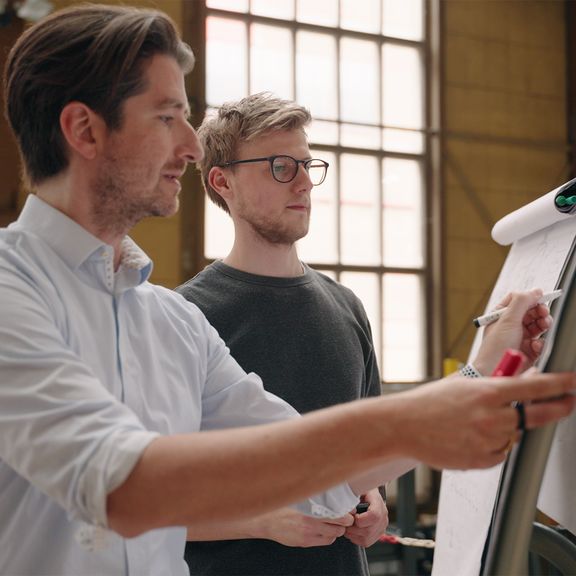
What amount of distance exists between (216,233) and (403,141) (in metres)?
2.15

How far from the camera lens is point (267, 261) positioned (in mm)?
1879

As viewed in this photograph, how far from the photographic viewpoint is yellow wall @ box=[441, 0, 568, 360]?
25.2 feet

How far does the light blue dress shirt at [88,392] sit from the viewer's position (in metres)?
0.90

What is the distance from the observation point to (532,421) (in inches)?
31.2

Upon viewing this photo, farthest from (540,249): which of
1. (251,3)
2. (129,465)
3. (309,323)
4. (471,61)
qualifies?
(471,61)

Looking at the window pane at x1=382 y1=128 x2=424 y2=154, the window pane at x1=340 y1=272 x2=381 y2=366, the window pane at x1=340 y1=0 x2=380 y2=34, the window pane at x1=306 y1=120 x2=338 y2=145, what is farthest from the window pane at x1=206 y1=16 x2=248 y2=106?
the window pane at x1=340 y1=272 x2=381 y2=366

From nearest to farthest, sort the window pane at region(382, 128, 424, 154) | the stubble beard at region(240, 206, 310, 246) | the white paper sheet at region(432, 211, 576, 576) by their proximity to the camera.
Result: the white paper sheet at region(432, 211, 576, 576) < the stubble beard at region(240, 206, 310, 246) < the window pane at region(382, 128, 424, 154)

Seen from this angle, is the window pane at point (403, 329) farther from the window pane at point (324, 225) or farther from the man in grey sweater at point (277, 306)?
the man in grey sweater at point (277, 306)

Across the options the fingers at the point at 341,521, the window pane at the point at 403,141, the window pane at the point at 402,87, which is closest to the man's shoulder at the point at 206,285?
the fingers at the point at 341,521

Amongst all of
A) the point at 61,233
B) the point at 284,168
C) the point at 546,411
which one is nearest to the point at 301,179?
the point at 284,168

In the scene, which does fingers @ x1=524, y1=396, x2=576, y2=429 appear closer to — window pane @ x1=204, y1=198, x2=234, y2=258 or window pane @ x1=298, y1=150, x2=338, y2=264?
window pane @ x1=204, y1=198, x2=234, y2=258

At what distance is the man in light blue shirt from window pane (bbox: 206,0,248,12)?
20.0 ft

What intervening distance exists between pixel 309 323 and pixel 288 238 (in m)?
0.21

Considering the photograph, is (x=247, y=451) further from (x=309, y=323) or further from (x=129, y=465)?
(x=309, y=323)
